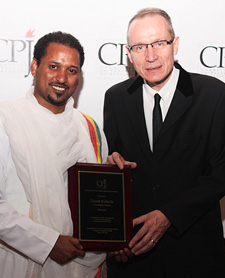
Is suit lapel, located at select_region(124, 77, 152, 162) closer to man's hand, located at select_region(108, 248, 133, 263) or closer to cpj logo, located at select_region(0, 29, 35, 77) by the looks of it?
man's hand, located at select_region(108, 248, 133, 263)

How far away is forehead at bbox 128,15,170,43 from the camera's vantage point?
2559mm

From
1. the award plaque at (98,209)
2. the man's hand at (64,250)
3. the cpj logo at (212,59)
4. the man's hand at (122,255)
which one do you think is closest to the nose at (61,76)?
the award plaque at (98,209)

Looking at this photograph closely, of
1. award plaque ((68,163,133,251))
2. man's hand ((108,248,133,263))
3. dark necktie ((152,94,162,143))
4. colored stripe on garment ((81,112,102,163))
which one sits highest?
dark necktie ((152,94,162,143))

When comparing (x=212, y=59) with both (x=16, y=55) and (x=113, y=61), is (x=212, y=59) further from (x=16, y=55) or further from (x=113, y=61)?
(x=16, y=55)

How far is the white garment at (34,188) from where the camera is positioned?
89.7 inches

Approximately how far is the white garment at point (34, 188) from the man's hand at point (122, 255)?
148 millimetres

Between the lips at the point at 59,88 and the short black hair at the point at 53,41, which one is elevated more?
the short black hair at the point at 53,41

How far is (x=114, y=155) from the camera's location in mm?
2498

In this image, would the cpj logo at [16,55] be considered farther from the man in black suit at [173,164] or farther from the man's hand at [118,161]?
the man's hand at [118,161]

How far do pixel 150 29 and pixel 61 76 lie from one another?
1.84 feet

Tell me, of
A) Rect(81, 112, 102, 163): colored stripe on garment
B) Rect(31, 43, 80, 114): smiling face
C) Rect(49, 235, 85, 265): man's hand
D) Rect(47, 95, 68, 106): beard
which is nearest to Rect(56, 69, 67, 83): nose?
Rect(31, 43, 80, 114): smiling face

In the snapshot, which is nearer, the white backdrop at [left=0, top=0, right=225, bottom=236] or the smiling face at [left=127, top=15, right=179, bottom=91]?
the smiling face at [left=127, top=15, right=179, bottom=91]

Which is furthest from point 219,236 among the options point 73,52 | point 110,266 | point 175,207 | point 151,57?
point 73,52

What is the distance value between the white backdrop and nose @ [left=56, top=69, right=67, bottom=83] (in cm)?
64
